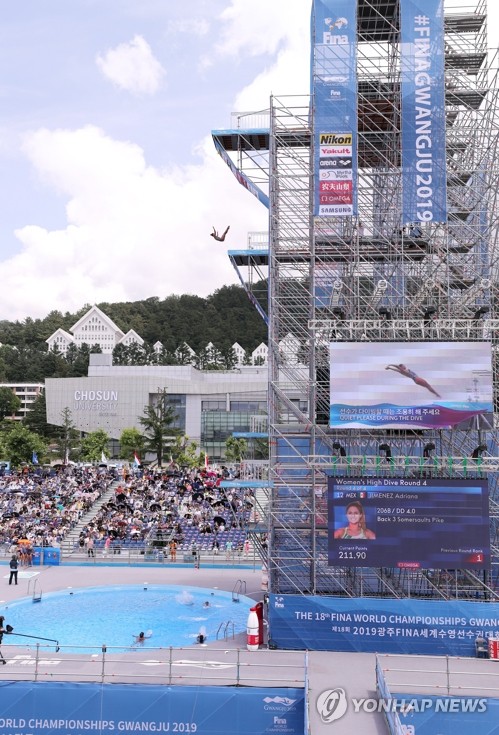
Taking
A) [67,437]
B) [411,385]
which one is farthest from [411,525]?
[67,437]

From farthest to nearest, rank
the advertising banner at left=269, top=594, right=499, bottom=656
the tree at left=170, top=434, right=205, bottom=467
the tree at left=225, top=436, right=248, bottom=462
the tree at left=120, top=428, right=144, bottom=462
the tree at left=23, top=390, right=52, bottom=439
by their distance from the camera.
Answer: the tree at left=23, top=390, right=52, bottom=439, the tree at left=120, top=428, right=144, bottom=462, the tree at left=225, top=436, right=248, bottom=462, the tree at left=170, top=434, right=205, bottom=467, the advertising banner at left=269, top=594, right=499, bottom=656

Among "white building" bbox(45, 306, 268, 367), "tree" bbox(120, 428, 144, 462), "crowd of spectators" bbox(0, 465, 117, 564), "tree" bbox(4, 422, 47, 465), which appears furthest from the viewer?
"white building" bbox(45, 306, 268, 367)

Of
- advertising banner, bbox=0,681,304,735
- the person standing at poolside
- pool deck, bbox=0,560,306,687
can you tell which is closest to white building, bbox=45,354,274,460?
the person standing at poolside

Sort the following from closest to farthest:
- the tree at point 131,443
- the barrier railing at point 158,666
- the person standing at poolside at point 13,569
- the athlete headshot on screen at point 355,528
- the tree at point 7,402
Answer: the barrier railing at point 158,666, the athlete headshot on screen at point 355,528, the person standing at poolside at point 13,569, the tree at point 131,443, the tree at point 7,402

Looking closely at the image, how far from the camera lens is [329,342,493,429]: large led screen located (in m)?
19.1

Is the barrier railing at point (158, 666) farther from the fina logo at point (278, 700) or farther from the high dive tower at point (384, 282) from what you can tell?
the high dive tower at point (384, 282)

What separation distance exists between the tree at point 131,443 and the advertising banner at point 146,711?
5077 cm

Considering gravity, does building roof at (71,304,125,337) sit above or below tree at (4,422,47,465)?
above

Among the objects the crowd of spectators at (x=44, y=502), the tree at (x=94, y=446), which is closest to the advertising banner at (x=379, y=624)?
the crowd of spectators at (x=44, y=502)

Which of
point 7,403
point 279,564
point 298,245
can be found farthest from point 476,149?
point 7,403

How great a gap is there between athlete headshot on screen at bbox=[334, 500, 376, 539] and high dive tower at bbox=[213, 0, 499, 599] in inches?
18.4

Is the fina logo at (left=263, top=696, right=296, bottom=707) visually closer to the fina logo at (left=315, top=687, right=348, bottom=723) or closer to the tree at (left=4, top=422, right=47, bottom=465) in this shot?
the fina logo at (left=315, top=687, right=348, bottom=723)

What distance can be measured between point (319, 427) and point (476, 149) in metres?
11.2

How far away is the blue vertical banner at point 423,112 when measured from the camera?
21188mm
